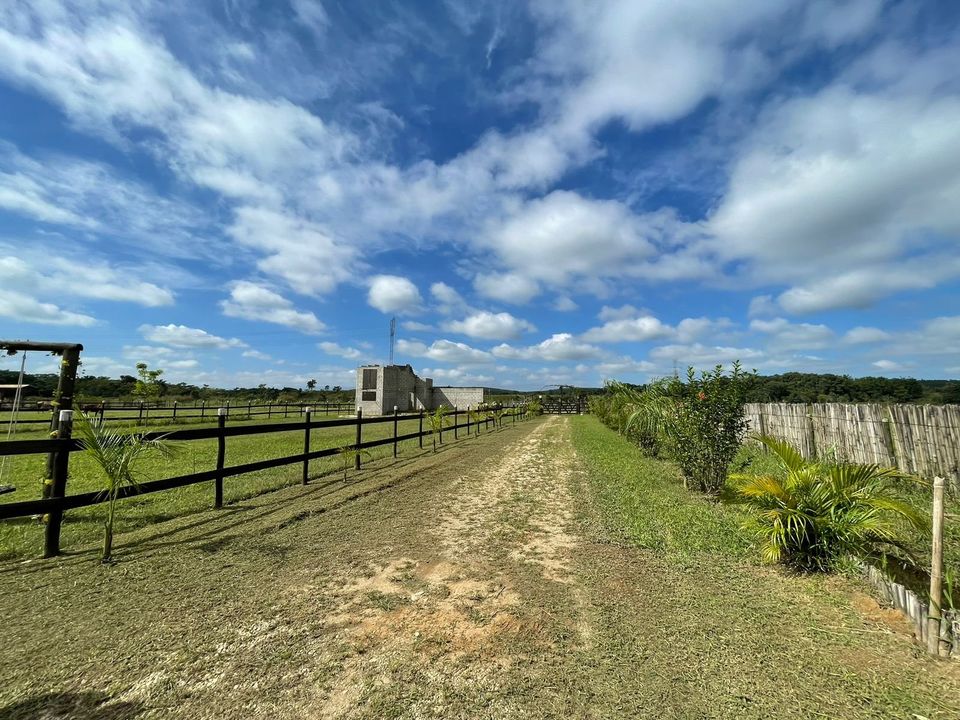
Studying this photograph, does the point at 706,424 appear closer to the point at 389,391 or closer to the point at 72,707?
the point at 72,707

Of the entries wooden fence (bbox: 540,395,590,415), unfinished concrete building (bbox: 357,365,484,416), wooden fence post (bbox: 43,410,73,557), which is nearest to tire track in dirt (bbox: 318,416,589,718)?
wooden fence post (bbox: 43,410,73,557)

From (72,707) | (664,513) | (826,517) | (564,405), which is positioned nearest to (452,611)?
(72,707)

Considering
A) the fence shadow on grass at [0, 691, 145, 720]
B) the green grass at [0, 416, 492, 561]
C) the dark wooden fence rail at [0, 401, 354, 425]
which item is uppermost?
the dark wooden fence rail at [0, 401, 354, 425]

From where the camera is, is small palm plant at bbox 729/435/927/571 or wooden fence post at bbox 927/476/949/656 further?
small palm plant at bbox 729/435/927/571

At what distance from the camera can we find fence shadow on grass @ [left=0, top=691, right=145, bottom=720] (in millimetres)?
2004

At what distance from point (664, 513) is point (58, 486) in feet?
22.2

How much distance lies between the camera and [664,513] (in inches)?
225

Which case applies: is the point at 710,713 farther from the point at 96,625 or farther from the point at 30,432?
the point at 30,432

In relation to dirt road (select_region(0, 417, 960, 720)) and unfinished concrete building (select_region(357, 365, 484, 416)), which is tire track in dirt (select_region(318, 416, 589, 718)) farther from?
unfinished concrete building (select_region(357, 365, 484, 416))

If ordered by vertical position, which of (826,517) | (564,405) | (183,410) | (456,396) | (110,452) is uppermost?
(456,396)

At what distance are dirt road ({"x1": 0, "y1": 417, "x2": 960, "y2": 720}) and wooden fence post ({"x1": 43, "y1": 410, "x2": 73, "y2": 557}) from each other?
33cm

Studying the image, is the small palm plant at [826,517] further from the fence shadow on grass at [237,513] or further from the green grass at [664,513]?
the fence shadow on grass at [237,513]

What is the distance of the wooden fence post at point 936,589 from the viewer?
2539mm

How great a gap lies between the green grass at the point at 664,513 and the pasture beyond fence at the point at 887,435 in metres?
1.64
